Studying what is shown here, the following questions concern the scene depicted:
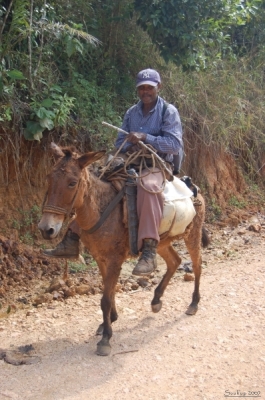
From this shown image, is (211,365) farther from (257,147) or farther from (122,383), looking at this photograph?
(257,147)

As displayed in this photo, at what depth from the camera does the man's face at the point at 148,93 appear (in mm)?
4898

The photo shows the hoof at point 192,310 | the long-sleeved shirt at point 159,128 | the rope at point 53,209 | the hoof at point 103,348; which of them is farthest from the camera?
the hoof at point 192,310

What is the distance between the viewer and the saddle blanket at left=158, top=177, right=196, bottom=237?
488cm

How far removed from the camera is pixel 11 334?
4934mm

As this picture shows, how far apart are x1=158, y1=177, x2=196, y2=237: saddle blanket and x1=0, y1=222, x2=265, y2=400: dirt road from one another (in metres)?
1.12

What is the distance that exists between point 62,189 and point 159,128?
1.56 meters

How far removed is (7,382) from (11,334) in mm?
1052

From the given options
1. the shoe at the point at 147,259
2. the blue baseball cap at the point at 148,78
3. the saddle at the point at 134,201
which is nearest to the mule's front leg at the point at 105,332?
the shoe at the point at 147,259

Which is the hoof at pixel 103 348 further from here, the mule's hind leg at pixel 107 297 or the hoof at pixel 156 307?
the hoof at pixel 156 307

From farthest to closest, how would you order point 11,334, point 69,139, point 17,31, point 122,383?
point 69,139 < point 17,31 < point 11,334 < point 122,383

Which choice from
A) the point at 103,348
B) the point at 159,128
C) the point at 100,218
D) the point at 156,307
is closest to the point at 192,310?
the point at 156,307

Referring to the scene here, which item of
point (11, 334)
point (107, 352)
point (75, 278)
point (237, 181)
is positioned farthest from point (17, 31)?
point (237, 181)

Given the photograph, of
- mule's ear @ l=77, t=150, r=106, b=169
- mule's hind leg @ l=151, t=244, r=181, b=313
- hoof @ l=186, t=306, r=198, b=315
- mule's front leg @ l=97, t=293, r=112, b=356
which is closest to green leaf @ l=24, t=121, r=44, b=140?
mule's hind leg @ l=151, t=244, r=181, b=313

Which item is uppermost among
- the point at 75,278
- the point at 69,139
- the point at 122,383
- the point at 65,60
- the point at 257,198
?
the point at 65,60
